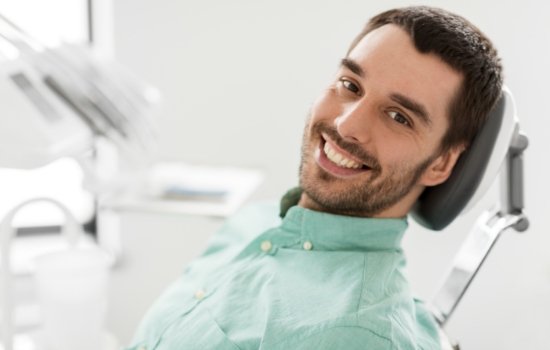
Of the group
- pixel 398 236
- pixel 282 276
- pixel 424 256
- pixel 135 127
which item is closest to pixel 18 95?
pixel 135 127

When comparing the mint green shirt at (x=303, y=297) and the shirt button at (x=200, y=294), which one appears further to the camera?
the shirt button at (x=200, y=294)

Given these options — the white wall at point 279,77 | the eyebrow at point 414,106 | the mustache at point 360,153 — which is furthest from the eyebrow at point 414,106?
the white wall at point 279,77

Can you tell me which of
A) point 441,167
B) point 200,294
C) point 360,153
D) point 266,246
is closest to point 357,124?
point 360,153

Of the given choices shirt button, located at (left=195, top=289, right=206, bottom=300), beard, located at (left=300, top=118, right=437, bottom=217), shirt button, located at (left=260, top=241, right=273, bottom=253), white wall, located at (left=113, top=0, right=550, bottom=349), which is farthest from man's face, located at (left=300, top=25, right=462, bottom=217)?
white wall, located at (left=113, top=0, right=550, bottom=349)

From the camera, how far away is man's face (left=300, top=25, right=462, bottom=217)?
3.49ft

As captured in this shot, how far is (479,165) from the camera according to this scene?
105 cm

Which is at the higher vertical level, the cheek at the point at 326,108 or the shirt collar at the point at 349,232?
the cheek at the point at 326,108

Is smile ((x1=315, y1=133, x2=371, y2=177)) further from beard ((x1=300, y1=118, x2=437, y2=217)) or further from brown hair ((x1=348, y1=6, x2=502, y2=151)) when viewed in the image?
brown hair ((x1=348, y1=6, x2=502, y2=151))

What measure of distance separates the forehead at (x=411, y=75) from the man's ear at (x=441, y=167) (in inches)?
2.2

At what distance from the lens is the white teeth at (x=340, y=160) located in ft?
3.62

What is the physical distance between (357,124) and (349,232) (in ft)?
0.65

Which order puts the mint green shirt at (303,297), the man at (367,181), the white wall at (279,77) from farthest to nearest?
the white wall at (279,77), the man at (367,181), the mint green shirt at (303,297)

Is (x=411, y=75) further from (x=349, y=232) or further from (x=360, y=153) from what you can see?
(x=349, y=232)

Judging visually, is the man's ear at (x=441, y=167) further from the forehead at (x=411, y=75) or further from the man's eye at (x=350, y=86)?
the man's eye at (x=350, y=86)
